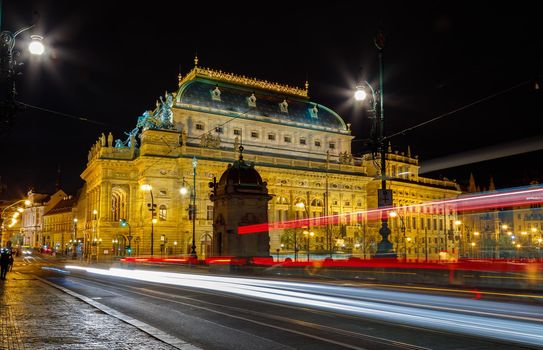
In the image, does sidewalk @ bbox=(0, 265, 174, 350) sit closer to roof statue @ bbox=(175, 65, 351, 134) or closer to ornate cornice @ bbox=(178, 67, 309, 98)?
roof statue @ bbox=(175, 65, 351, 134)

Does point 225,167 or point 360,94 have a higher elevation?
point 225,167

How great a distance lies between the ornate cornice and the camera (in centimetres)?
8740

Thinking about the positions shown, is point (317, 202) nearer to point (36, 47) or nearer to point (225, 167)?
point (225, 167)

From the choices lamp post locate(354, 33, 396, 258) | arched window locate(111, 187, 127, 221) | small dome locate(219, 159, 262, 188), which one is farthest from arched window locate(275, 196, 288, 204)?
lamp post locate(354, 33, 396, 258)

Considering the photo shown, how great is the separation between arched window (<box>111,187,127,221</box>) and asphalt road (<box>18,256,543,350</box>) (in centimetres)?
6088

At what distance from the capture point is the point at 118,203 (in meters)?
84.0

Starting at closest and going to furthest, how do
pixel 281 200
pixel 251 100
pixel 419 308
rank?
pixel 419 308 < pixel 281 200 < pixel 251 100

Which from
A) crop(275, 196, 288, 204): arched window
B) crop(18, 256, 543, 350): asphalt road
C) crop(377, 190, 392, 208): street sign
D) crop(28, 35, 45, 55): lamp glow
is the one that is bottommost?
crop(18, 256, 543, 350): asphalt road

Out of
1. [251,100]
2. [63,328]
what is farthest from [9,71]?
[251,100]

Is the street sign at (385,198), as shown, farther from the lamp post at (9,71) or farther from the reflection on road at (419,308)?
the lamp post at (9,71)

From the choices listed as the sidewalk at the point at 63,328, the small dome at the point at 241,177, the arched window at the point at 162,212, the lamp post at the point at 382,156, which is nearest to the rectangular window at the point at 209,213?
the arched window at the point at 162,212

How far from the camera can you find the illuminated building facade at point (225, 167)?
7438 centimetres

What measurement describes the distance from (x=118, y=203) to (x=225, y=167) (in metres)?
18.6

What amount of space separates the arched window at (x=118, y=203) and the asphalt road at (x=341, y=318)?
60.9 meters
